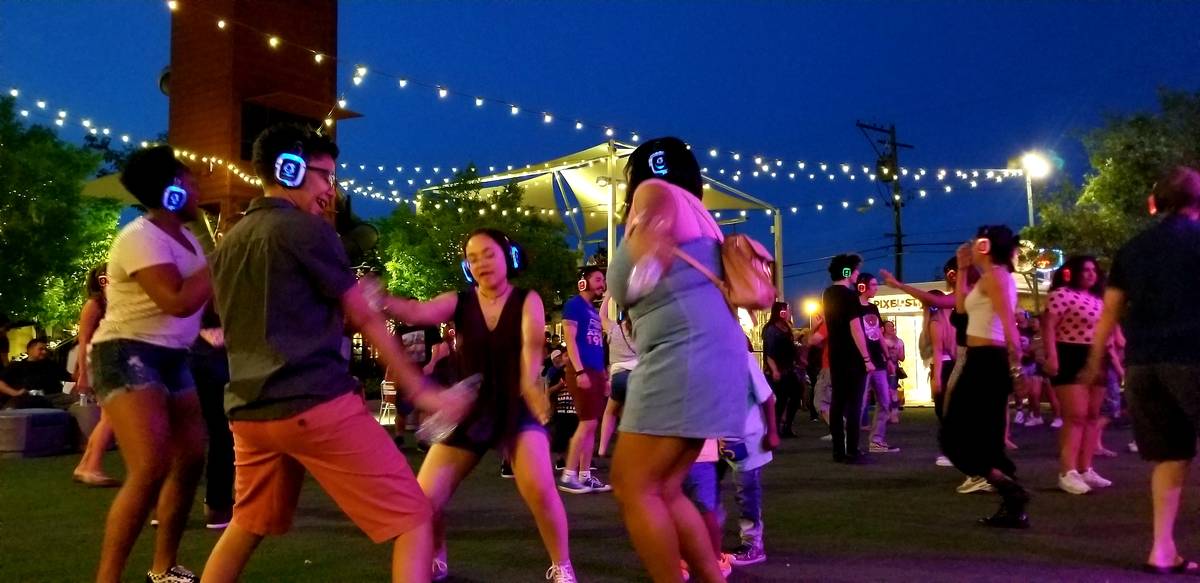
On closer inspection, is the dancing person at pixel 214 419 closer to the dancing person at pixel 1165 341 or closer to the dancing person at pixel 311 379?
the dancing person at pixel 311 379

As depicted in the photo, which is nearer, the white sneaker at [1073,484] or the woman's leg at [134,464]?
the woman's leg at [134,464]

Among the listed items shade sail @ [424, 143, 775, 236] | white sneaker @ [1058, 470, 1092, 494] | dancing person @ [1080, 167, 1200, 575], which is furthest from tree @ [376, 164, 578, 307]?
dancing person @ [1080, 167, 1200, 575]

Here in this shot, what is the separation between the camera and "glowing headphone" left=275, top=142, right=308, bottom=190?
9.58 ft

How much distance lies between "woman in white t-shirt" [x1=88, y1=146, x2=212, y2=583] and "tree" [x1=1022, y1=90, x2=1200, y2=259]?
2508 centimetres

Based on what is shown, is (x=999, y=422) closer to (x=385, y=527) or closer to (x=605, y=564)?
(x=605, y=564)

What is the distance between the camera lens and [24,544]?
5484 millimetres

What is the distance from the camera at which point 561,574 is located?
13.8 feet

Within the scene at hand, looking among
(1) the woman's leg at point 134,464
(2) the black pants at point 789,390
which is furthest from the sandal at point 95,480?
(2) the black pants at point 789,390

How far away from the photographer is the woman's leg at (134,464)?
3.70 metres

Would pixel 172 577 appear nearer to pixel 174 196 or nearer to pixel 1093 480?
pixel 174 196

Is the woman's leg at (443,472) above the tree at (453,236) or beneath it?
beneath

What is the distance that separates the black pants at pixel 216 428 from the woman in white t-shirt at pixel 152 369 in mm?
1986

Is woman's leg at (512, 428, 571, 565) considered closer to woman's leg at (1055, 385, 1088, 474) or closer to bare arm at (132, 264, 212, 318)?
bare arm at (132, 264, 212, 318)

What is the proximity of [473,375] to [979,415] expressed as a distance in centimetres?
366
